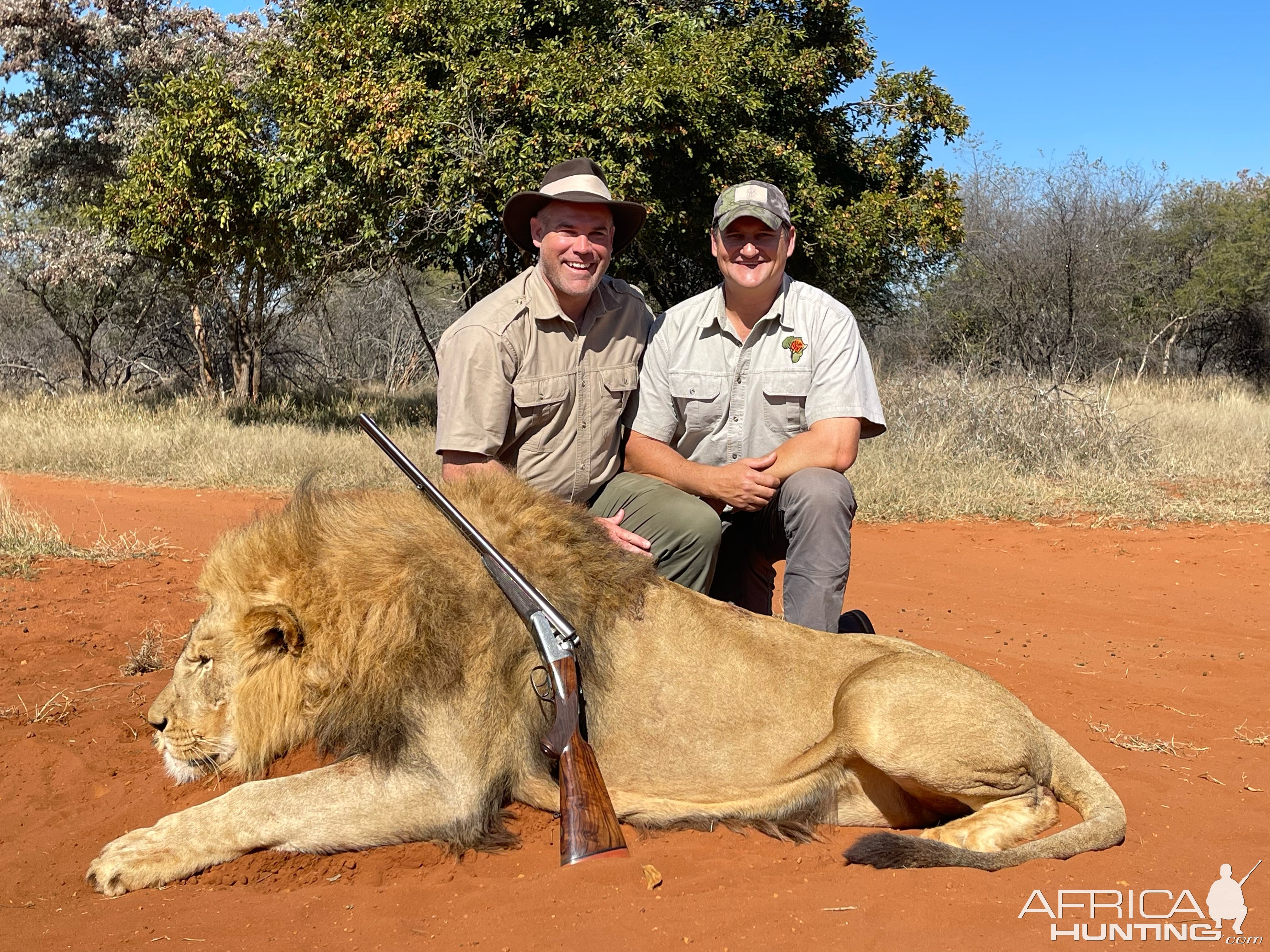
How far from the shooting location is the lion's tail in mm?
3127

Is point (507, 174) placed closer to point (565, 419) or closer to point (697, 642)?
point (565, 419)

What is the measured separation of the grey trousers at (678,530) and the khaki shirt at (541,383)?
372 mm

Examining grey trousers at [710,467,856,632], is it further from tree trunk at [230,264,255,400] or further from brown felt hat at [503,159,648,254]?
tree trunk at [230,264,255,400]

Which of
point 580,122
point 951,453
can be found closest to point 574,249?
point 580,122

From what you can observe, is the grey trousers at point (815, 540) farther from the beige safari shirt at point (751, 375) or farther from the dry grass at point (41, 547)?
the dry grass at point (41, 547)

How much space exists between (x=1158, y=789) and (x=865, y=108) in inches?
552

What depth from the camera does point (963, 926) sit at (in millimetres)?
2828

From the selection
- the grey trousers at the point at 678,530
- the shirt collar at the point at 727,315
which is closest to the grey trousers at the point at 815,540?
the grey trousers at the point at 678,530

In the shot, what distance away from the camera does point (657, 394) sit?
498 cm

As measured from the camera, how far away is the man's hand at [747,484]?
470 cm

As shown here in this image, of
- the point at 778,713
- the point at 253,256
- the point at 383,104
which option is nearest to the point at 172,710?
the point at 778,713

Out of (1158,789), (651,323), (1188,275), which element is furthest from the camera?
(1188,275)

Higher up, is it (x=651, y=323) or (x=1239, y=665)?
(x=651, y=323)

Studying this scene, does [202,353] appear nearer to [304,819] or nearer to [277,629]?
[277,629]
